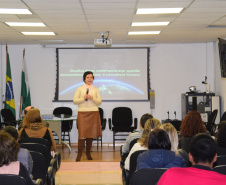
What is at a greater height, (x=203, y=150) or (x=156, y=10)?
(x=156, y=10)

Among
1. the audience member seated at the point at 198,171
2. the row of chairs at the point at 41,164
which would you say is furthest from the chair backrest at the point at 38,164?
the audience member seated at the point at 198,171

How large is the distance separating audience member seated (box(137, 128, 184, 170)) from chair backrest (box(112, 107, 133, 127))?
6893 millimetres

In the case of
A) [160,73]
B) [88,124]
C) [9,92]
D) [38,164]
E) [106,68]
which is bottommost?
[38,164]

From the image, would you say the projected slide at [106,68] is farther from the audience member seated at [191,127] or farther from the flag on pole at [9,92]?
the audience member seated at [191,127]

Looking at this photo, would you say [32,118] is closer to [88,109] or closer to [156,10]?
[88,109]

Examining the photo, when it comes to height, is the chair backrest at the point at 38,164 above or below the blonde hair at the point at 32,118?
below

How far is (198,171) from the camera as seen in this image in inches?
90.4

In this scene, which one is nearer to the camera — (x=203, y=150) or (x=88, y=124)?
(x=203, y=150)

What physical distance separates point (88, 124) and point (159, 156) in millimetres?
4396

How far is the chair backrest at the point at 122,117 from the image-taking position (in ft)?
33.8

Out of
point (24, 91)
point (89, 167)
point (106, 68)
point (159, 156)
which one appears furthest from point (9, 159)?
point (106, 68)

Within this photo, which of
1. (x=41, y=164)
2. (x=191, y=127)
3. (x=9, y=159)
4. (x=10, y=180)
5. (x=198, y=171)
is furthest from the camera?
(x=191, y=127)

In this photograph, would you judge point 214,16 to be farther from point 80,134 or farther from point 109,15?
point 80,134

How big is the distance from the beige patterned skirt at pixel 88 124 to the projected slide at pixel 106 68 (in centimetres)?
335
